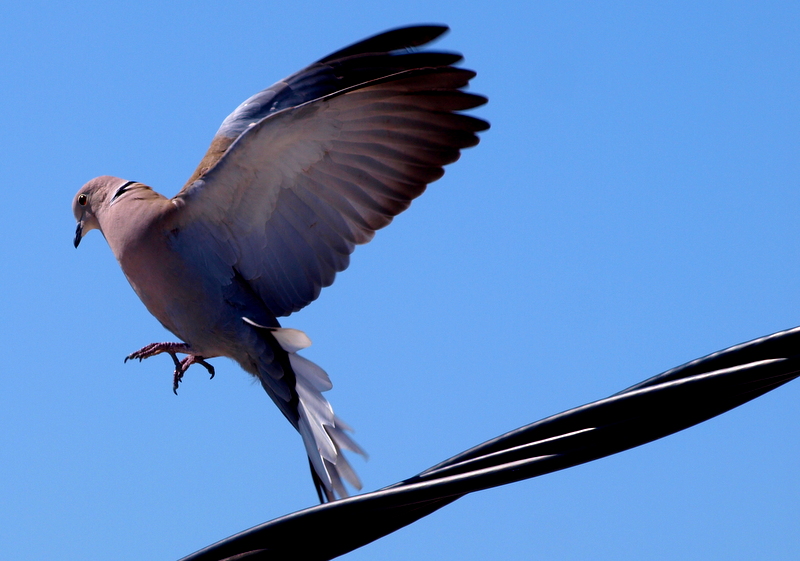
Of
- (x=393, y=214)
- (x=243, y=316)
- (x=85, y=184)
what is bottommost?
(x=243, y=316)

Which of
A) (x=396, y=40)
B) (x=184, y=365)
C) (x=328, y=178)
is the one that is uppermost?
(x=396, y=40)

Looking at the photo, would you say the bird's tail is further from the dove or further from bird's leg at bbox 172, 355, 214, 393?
bird's leg at bbox 172, 355, 214, 393

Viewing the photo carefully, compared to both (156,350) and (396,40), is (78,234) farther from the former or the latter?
(396,40)

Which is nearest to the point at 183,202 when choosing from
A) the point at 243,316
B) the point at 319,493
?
the point at 243,316

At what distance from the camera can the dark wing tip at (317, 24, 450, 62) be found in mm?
3758

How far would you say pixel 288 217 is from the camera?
12.0 feet

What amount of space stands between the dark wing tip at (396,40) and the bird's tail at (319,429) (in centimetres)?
144

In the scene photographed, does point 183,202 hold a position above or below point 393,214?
above

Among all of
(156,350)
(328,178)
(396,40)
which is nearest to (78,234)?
(156,350)

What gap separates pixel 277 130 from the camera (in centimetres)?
338

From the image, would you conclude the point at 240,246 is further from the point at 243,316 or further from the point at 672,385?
the point at 672,385

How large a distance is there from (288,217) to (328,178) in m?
0.25

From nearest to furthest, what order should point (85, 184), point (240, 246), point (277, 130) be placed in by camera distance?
point (277, 130), point (240, 246), point (85, 184)

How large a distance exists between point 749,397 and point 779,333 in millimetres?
157
